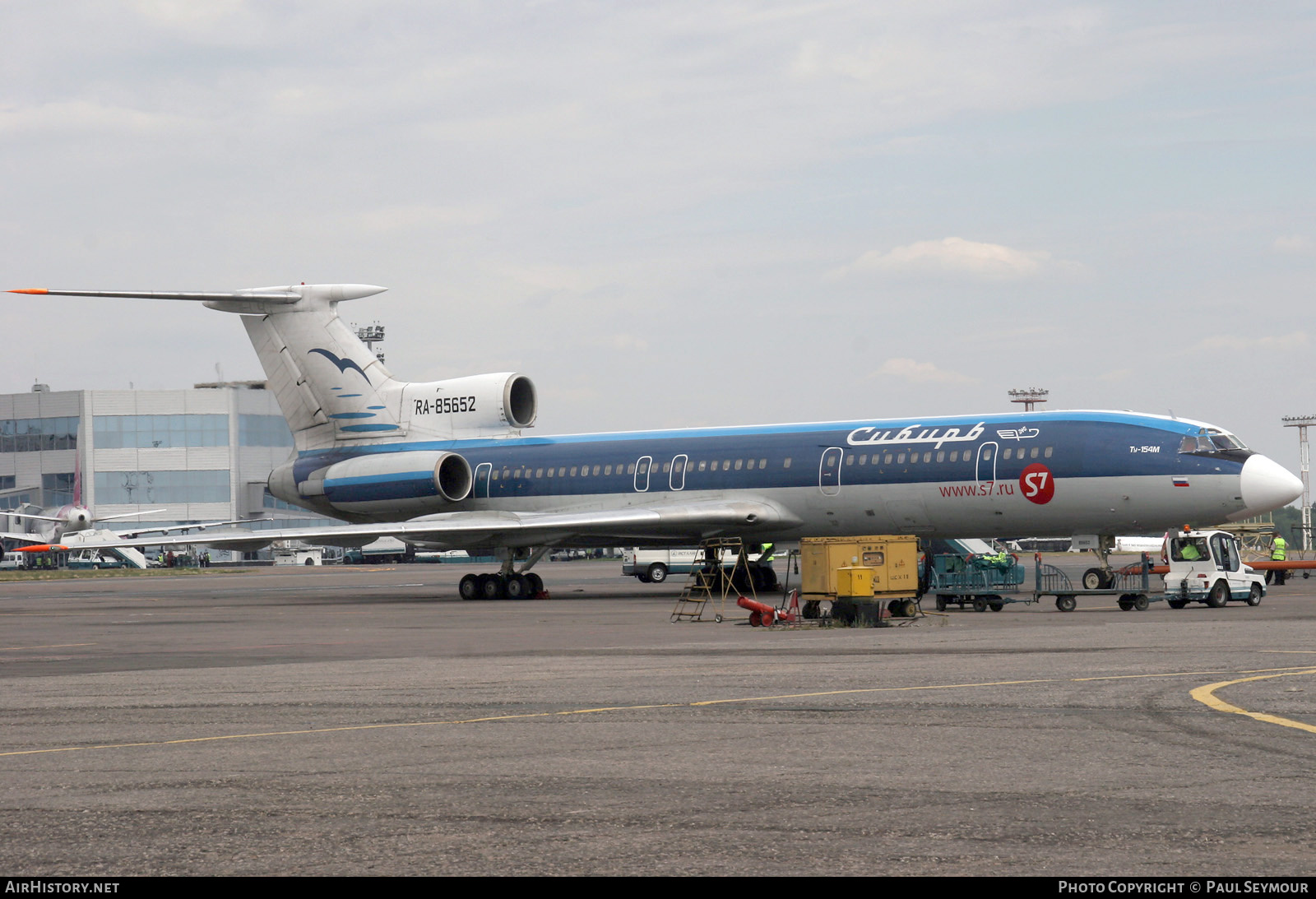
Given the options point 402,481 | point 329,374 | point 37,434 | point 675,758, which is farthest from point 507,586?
point 37,434

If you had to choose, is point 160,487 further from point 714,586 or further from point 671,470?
point 671,470

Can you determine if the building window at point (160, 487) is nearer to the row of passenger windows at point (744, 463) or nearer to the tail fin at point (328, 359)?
the tail fin at point (328, 359)

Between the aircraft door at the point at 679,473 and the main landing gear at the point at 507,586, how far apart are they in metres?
4.09

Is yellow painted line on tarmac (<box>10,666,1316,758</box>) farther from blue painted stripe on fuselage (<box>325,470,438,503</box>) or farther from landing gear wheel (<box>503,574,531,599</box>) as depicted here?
blue painted stripe on fuselage (<box>325,470,438,503</box>)

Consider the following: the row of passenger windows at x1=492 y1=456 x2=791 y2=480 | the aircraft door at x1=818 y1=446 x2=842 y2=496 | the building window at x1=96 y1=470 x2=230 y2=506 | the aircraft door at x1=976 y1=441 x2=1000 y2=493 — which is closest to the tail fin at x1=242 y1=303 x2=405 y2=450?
the row of passenger windows at x1=492 y1=456 x2=791 y2=480

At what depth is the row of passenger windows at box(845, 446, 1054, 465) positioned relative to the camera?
31375 mm

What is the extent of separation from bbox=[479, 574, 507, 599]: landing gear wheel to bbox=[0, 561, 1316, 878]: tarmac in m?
17.6

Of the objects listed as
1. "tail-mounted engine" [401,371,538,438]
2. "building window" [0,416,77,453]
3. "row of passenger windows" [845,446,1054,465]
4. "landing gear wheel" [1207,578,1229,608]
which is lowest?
"landing gear wheel" [1207,578,1229,608]

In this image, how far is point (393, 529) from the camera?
35.1 metres

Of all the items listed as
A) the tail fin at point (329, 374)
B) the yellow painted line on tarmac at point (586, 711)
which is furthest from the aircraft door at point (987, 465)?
the yellow painted line on tarmac at point (586, 711)

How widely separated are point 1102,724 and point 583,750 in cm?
388

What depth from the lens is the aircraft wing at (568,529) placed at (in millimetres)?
34781

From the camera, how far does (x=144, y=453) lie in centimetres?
11488

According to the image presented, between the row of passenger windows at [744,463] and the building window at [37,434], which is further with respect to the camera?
the building window at [37,434]
